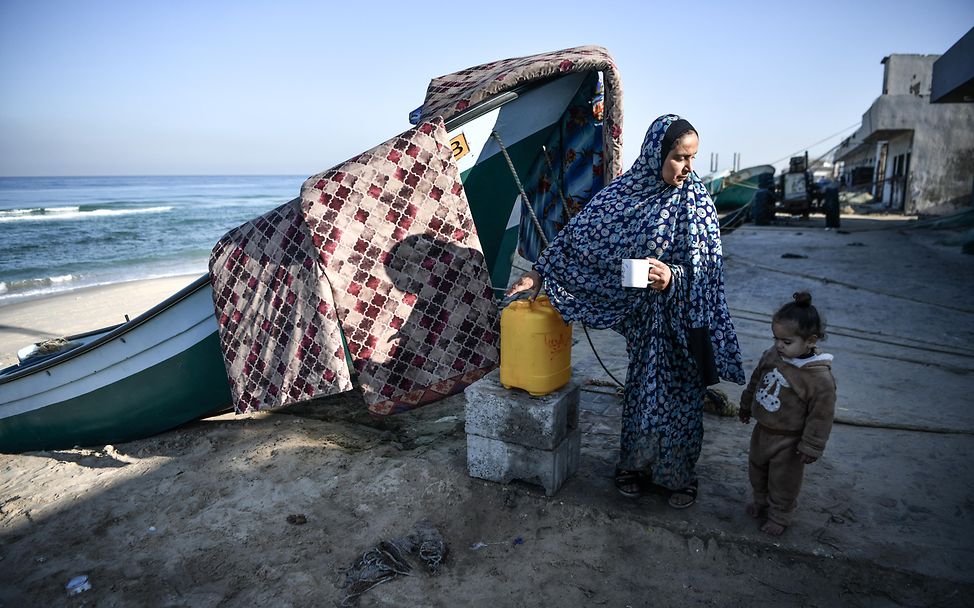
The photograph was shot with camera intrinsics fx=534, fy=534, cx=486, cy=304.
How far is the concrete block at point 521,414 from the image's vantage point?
263cm

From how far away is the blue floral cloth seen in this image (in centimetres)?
233

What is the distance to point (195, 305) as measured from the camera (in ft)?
12.0

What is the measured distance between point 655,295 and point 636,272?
1.10ft

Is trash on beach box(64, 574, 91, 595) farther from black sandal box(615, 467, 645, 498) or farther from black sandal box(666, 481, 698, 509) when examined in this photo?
black sandal box(666, 481, 698, 509)

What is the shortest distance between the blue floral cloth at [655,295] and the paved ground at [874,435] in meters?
0.37

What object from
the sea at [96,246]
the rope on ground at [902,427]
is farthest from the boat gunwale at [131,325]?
the sea at [96,246]

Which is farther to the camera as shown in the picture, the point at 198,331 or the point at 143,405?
the point at 143,405

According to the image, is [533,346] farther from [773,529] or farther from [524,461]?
[773,529]

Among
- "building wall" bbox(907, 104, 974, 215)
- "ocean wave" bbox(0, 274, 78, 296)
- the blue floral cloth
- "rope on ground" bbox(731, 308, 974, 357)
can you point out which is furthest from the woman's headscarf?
"building wall" bbox(907, 104, 974, 215)

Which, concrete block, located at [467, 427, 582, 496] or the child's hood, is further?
concrete block, located at [467, 427, 582, 496]

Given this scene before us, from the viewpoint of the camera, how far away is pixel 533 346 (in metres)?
2.59

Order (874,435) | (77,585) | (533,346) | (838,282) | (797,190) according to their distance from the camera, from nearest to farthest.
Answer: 1. (77,585)
2. (533,346)
3. (874,435)
4. (838,282)
5. (797,190)

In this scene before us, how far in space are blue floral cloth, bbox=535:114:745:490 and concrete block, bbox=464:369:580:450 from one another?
0.31 meters

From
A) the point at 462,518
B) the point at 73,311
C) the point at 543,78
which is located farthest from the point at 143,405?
the point at 73,311
